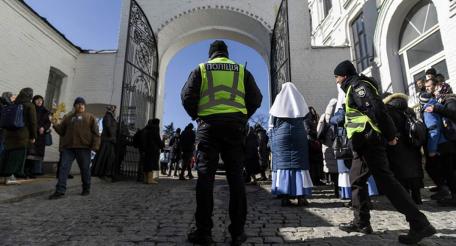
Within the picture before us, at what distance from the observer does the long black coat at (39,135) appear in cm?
645

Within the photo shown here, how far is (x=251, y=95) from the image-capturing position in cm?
308

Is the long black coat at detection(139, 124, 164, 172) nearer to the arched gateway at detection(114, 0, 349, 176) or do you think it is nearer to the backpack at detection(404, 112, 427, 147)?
the arched gateway at detection(114, 0, 349, 176)

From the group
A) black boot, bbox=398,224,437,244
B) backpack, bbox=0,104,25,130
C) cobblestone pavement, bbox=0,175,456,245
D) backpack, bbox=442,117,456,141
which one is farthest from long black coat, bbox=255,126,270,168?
black boot, bbox=398,224,437,244

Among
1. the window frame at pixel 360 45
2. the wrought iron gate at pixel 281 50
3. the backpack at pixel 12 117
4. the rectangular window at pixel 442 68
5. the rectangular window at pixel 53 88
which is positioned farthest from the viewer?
the window frame at pixel 360 45

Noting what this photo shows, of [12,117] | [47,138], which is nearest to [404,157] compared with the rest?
[12,117]

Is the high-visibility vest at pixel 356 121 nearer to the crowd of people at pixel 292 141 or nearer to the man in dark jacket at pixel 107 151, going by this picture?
the crowd of people at pixel 292 141

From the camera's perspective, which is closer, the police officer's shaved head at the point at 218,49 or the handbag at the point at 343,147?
the police officer's shaved head at the point at 218,49

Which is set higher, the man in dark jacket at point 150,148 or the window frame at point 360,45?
the window frame at point 360,45

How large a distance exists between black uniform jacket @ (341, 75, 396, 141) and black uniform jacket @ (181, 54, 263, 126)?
1.02 meters

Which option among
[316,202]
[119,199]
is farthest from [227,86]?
[119,199]

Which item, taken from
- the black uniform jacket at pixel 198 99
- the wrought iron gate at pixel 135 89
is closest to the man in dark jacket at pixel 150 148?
the wrought iron gate at pixel 135 89

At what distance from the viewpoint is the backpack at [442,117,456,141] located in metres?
4.13

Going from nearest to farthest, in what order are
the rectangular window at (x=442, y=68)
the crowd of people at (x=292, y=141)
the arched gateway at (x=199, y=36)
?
the crowd of people at (x=292, y=141) → the rectangular window at (x=442, y=68) → the arched gateway at (x=199, y=36)

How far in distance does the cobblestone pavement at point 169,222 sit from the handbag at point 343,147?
0.77 meters
